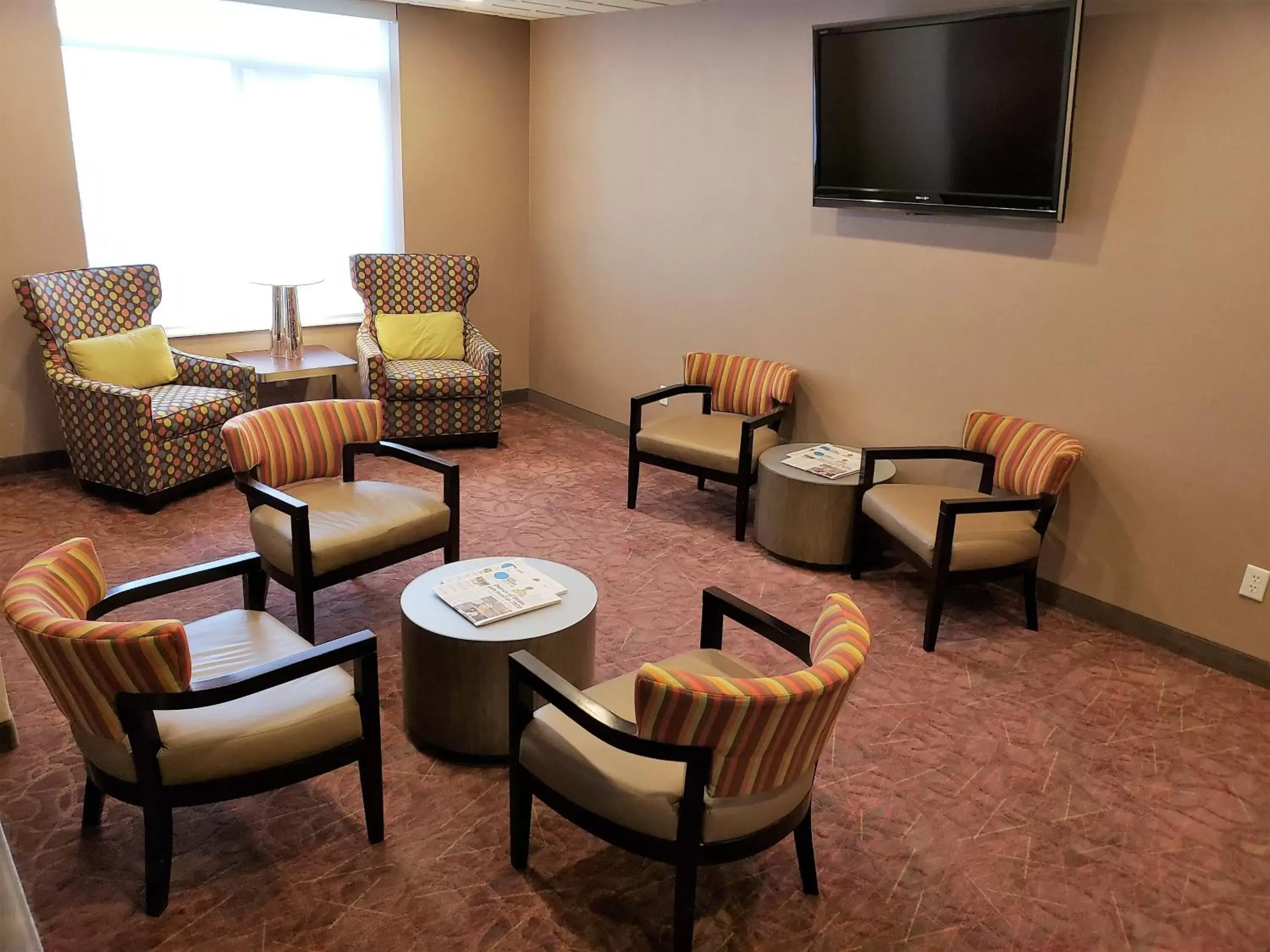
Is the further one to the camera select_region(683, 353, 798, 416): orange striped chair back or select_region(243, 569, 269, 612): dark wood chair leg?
select_region(683, 353, 798, 416): orange striped chair back

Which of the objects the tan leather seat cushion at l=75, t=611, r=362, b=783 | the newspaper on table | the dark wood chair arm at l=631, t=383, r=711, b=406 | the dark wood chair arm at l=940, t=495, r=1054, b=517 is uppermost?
the dark wood chair arm at l=631, t=383, r=711, b=406

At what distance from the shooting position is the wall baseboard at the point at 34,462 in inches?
203

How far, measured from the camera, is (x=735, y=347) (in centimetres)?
538

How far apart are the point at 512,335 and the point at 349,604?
3358 mm

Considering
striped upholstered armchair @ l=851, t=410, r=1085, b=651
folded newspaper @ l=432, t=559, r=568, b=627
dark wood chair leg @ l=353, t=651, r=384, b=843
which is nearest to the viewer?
dark wood chair leg @ l=353, t=651, r=384, b=843

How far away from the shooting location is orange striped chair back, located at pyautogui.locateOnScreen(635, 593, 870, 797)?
6.31 ft

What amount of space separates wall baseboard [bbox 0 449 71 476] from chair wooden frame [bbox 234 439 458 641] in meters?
2.10

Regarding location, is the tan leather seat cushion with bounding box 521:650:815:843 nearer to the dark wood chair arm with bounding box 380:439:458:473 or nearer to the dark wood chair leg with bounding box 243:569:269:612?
the dark wood chair leg with bounding box 243:569:269:612

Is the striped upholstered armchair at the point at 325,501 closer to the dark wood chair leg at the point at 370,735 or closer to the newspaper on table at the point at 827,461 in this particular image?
the dark wood chair leg at the point at 370,735

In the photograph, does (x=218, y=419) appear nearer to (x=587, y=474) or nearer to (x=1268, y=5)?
(x=587, y=474)

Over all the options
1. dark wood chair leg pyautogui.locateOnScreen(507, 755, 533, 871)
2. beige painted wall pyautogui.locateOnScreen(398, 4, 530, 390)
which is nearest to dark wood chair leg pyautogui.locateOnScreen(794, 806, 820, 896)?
dark wood chair leg pyautogui.locateOnScreen(507, 755, 533, 871)

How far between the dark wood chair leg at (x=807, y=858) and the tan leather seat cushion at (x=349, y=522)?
1814 mm

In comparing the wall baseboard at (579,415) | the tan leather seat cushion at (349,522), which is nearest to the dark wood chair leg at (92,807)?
the tan leather seat cushion at (349,522)

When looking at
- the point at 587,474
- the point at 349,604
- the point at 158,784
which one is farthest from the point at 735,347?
the point at 158,784
